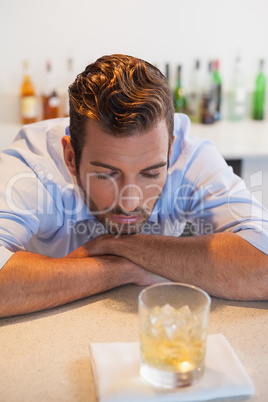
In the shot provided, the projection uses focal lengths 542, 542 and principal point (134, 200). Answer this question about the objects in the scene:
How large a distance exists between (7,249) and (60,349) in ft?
1.22

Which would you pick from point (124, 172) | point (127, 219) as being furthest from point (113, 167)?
point (127, 219)

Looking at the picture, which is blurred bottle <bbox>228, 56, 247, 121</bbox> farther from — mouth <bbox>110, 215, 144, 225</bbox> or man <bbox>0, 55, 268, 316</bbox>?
mouth <bbox>110, 215, 144, 225</bbox>

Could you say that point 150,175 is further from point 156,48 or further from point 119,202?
point 156,48

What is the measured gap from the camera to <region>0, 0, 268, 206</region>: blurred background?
2.77 meters

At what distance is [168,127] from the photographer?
1.39 m

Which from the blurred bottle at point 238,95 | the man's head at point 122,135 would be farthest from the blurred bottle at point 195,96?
the man's head at point 122,135

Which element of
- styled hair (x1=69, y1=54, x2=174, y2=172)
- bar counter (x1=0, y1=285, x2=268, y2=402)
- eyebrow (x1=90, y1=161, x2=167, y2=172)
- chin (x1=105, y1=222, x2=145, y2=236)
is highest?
styled hair (x1=69, y1=54, x2=174, y2=172)

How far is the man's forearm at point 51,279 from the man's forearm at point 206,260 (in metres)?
0.06

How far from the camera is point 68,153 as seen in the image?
147cm

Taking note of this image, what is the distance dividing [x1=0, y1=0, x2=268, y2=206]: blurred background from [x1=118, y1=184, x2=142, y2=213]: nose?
4.47 feet

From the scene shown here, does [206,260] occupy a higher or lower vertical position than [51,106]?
lower

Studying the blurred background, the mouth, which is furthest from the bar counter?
the blurred background

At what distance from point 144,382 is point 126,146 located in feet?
1.95

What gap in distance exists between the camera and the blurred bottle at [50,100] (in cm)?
282
